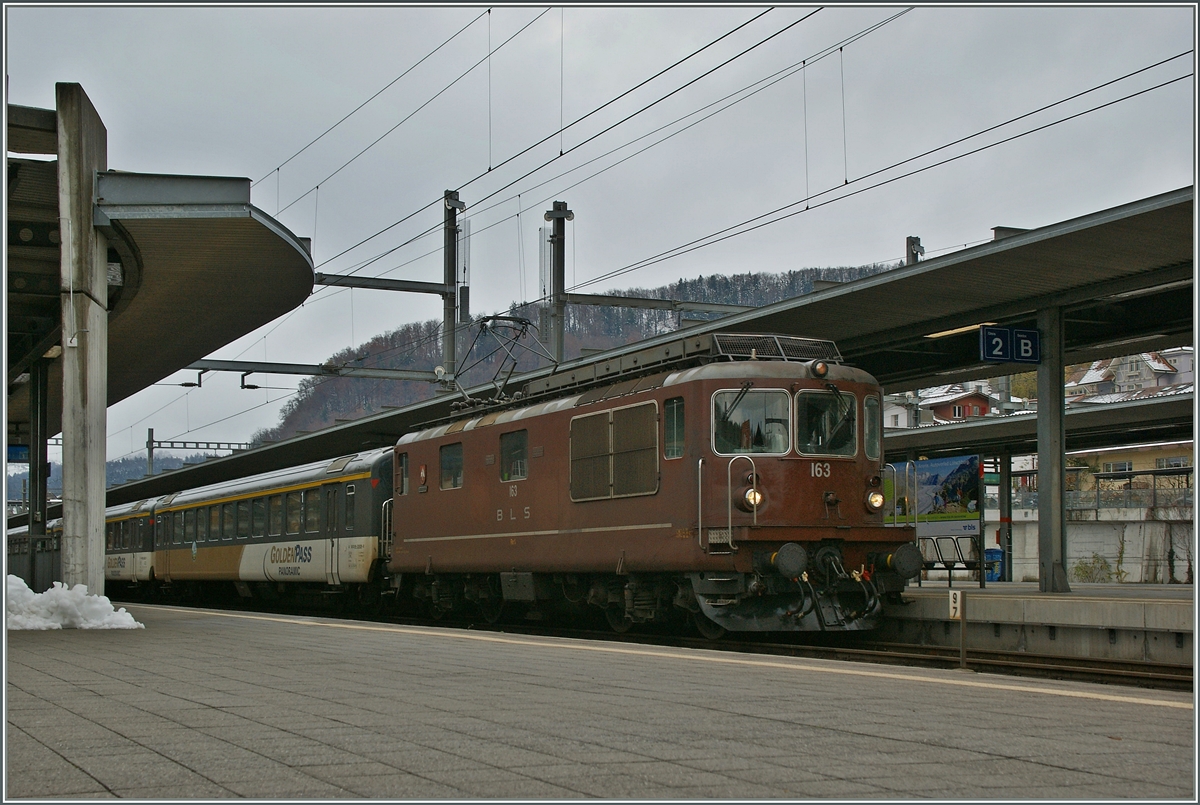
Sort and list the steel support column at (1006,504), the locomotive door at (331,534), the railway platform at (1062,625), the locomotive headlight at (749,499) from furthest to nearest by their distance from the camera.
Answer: the steel support column at (1006,504) < the locomotive door at (331,534) < the locomotive headlight at (749,499) < the railway platform at (1062,625)

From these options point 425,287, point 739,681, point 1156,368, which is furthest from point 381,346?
point 739,681

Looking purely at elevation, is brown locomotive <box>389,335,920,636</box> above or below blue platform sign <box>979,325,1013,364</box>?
below

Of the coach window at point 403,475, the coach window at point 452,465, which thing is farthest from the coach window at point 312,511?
the coach window at point 452,465

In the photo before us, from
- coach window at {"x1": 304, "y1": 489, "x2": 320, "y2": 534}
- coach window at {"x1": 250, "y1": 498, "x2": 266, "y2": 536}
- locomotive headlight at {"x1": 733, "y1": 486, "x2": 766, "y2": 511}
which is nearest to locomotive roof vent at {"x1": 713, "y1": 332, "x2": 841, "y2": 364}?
locomotive headlight at {"x1": 733, "y1": 486, "x2": 766, "y2": 511}

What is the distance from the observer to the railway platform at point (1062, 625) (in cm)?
1248

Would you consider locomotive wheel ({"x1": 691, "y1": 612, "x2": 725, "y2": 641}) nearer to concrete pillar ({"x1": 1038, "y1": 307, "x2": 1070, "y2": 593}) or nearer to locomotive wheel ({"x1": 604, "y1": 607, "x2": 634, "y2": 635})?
locomotive wheel ({"x1": 604, "y1": 607, "x2": 634, "y2": 635})

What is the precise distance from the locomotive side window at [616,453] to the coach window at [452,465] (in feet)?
11.2

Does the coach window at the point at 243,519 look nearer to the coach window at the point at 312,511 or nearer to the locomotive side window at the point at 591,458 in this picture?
the coach window at the point at 312,511

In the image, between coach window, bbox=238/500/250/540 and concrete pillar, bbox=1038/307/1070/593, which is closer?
concrete pillar, bbox=1038/307/1070/593

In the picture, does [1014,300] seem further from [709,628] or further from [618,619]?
[618,619]

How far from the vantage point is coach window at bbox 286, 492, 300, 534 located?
24.8m

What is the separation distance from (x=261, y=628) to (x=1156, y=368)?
9337 centimetres

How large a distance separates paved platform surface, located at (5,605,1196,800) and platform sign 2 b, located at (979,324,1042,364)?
324 inches

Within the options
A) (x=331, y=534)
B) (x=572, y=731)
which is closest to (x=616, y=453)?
(x=572, y=731)
